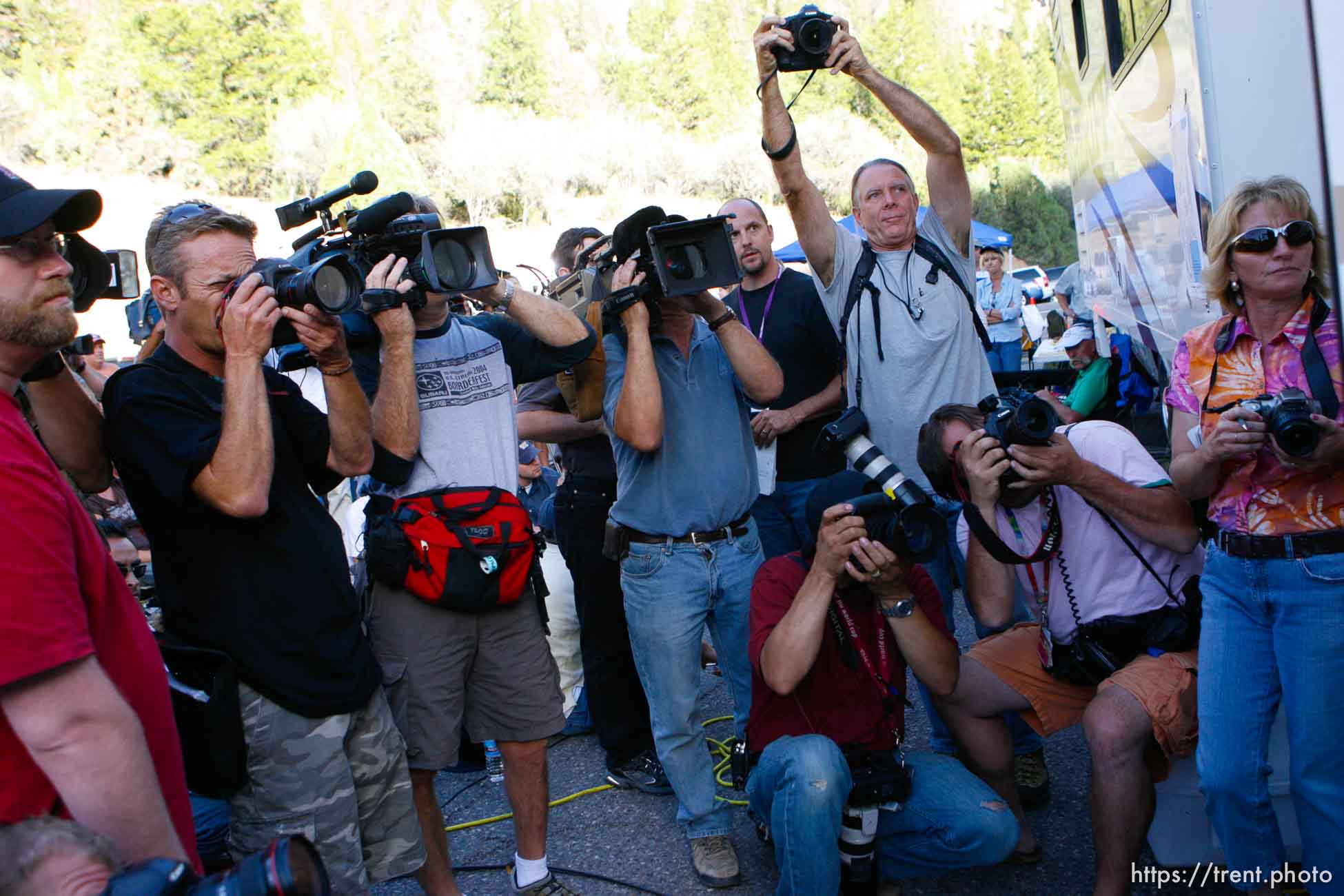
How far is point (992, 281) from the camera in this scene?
1453 centimetres

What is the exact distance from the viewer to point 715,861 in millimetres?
3330

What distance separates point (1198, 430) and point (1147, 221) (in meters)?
3.16

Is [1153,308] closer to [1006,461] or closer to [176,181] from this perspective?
[1006,461]

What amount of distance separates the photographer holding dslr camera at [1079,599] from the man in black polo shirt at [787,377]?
1.03 metres

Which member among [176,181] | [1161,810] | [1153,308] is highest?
[176,181]

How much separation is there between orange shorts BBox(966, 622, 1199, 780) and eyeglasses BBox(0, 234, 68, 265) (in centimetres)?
256

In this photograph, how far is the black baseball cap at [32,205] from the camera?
5.50ft

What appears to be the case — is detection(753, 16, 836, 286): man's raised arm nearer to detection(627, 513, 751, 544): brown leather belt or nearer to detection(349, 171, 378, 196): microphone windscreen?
detection(627, 513, 751, 544): brown leather belt

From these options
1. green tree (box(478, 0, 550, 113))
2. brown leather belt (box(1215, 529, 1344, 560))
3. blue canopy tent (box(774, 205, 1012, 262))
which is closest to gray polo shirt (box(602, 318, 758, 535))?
brown leather belt (box(1215, 529, 1344, 560))

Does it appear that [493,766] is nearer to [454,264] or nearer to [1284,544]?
[454,264]

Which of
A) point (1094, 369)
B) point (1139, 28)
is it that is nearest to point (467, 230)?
point (1139, 28)

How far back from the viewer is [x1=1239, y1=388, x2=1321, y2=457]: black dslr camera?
236 centimetres

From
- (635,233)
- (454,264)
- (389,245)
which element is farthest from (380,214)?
(635,233)

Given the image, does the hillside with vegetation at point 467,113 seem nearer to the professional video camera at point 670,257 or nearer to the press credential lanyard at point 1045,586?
the professional video camera at point 670,257
